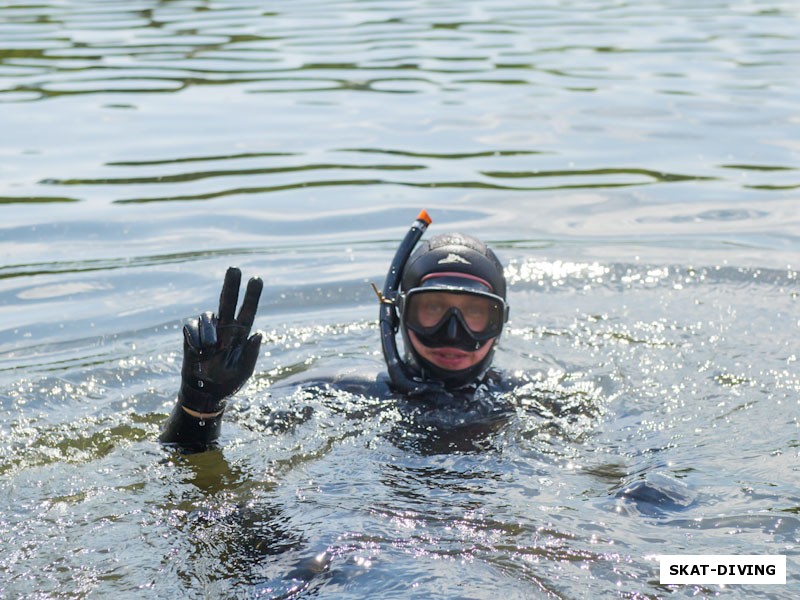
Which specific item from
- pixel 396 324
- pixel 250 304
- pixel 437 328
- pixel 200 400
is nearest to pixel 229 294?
pixel 250 304

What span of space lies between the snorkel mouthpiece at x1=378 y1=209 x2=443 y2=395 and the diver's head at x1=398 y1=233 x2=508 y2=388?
0.05 metres

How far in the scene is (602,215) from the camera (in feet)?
25.2

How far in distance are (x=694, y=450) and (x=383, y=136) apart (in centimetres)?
553

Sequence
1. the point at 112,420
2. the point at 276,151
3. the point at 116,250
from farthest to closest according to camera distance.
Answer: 1. the point at 276,151
2. the point at 116,250
3. the point at 112,420

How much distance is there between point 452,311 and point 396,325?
35 centimetres

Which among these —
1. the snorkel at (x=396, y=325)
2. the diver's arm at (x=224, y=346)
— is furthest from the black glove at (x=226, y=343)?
the snorkel at (x=396, y=325)

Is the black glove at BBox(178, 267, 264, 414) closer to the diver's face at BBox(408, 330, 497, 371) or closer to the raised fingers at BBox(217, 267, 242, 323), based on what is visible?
the raised fingers at BBox(217, 267, 242, 323)

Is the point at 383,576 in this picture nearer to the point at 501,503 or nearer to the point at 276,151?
the point at 501,503

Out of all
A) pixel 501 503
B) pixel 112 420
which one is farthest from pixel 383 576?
pixel 112 420

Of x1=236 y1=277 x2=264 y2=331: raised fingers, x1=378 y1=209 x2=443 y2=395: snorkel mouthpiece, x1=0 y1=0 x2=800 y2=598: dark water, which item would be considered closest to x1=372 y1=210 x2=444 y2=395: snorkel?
x1=378 y1=209 x2=443 y2=395: snorkel mouthpiece

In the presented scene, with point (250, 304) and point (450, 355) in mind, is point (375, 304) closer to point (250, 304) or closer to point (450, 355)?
point (450, 355)

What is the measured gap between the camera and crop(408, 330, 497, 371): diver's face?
4.64 m

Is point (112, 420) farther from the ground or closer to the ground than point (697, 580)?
closer to the ground

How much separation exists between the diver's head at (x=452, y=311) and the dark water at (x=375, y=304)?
25cm
